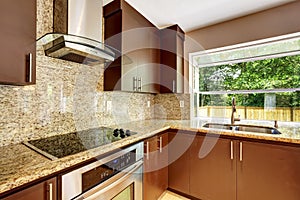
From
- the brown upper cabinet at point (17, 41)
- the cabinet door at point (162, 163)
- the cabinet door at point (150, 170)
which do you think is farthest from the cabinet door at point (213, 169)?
the brown upper cabinet at point (17, 41)

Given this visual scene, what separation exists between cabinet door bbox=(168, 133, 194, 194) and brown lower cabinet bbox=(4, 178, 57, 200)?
58.7 inches

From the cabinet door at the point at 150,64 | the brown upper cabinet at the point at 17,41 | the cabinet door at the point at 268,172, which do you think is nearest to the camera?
the brown upper cabinet at the point at 17,41

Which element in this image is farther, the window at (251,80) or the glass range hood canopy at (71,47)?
the window at (251,80)

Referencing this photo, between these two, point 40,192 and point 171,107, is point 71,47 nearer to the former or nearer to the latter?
point 40,192

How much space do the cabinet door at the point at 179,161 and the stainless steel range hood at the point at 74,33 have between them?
126cm

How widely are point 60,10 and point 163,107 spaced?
2026 millimetres

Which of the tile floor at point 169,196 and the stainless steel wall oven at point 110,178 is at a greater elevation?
the stainless steel wall oven at point 110,178

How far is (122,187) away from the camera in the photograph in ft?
4.38

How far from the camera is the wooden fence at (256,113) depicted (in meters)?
2.23

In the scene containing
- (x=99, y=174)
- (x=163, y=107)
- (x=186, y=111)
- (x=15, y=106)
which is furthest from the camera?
(x=163, y=107)

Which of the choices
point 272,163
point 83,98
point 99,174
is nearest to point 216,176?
point 272,163

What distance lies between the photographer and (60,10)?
1483 mm

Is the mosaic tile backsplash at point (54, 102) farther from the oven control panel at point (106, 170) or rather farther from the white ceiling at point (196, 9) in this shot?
the white ceiling at point (196, 9)

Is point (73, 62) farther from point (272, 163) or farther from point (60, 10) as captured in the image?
point (272, 163)
